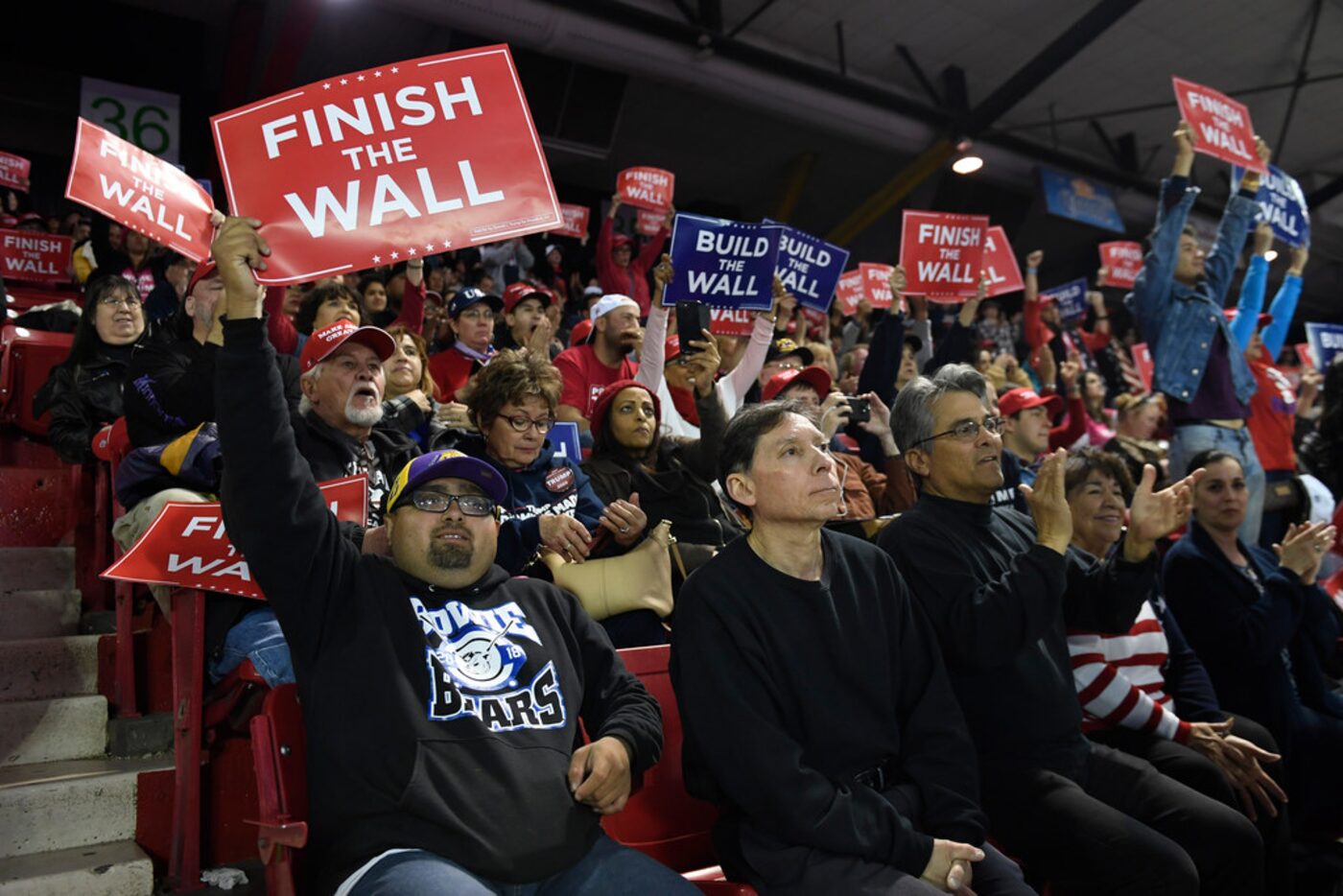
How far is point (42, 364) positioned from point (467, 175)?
3.95 metres

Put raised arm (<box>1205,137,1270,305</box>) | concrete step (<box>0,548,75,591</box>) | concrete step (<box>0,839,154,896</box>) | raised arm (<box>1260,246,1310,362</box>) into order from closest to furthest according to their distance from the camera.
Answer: concrete step (<box>0,839,154,896</box>), concrete step (<box>0,548,75,591</box>), raised arm (<box>1205,137,1270,305</box>), raised arm (<box>1260,246,1310,362</box>)

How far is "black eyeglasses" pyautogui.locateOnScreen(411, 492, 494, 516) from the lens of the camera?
2.54m

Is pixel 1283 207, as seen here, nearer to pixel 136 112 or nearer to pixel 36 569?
pixel 36 569

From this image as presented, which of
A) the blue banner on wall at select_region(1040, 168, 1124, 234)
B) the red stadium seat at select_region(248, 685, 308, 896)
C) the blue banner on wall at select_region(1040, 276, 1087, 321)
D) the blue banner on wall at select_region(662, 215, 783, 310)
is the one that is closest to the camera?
the red stadium seat at select_region(248, 685, 308, 896)

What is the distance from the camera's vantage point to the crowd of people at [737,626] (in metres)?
2.20

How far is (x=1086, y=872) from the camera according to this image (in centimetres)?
253

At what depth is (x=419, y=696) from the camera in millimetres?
A: 2240

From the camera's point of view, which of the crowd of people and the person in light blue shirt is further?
the person in light blue shirt

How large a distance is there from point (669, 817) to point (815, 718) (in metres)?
0.58

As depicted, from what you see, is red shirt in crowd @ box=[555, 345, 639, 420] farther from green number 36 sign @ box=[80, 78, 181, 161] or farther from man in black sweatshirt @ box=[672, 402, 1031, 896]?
green number 36 sign @ box=[80, 78, 181, 161]

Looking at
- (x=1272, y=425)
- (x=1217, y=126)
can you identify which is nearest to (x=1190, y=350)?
(x=1272, y=425)

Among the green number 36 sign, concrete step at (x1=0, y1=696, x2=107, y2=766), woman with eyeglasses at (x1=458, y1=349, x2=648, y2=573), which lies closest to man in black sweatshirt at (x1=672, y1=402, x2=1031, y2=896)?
woman with eyeglasses at (x1=458, y1=349, x2=648, y2=573)

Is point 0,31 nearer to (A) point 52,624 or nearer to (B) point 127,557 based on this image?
(A) point 52,624

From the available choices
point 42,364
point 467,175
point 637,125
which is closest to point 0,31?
point 637,125
